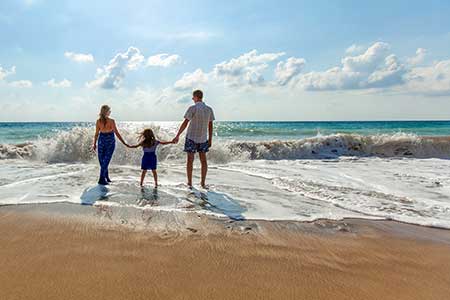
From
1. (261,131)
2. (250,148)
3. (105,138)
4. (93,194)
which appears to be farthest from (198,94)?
(261,131)

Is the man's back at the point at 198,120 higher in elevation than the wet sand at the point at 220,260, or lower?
higher

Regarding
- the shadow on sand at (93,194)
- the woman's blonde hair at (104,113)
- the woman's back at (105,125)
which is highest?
the woman's blonde hair at (104,113)

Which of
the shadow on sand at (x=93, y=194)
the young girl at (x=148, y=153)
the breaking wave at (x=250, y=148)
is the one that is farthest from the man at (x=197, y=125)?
the breaking wave at (x=250, y=148)

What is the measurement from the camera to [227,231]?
4.02 m

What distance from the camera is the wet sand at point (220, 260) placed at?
2574 millimetres

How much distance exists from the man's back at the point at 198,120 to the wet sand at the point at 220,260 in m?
2.76

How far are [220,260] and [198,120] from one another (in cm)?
407

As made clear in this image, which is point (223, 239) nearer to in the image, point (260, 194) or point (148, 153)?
point (260, 194)

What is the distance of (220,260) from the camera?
3154 mm

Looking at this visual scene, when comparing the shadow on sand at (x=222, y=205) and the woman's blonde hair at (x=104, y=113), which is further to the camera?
the woman's blonde hair at (x=104, y=113)

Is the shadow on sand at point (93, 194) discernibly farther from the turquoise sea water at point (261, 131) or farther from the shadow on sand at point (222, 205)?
the turquoise sea water at point (261, 131)

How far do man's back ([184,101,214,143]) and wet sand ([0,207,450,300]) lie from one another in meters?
2.76

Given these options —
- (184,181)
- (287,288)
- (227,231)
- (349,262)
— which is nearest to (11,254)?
(227,231)

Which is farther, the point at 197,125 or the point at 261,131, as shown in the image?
the point at 261,131
